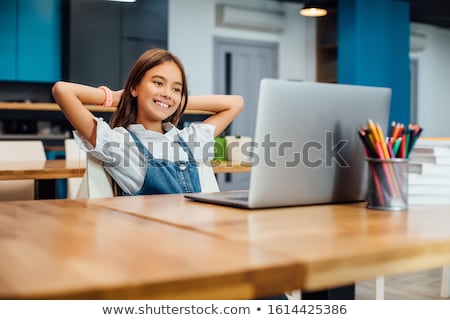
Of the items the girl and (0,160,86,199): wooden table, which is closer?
the girl

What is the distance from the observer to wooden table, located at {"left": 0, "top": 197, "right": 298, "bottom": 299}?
521mm

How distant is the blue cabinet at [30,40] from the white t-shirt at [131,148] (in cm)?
434

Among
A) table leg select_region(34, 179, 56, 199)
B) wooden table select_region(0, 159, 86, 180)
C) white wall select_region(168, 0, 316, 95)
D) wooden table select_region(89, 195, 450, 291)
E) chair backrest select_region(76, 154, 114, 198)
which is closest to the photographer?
wooden table select_region(89, 195, 450, 291)

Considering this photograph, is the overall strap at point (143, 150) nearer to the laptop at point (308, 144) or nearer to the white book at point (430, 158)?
the laptop at point (308, 144)

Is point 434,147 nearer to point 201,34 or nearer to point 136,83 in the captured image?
point 136,83

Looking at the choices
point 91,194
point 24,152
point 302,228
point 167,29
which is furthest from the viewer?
point 167,29

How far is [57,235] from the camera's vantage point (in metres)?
0.80

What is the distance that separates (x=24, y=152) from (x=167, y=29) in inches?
143

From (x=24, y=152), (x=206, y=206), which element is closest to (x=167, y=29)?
(x=24, y=152)

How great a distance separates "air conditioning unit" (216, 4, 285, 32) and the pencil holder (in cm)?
615

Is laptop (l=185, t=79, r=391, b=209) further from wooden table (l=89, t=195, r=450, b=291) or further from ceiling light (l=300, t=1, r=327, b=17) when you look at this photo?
ceiling light (l=300, t=1, r=327, b=17)

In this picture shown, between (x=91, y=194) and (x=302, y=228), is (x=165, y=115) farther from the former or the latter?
(x=302, y=228)

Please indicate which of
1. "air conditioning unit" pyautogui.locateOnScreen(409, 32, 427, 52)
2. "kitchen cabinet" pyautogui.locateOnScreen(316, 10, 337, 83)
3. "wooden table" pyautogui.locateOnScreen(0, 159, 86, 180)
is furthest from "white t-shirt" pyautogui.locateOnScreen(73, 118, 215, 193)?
"air conditioning unit" pyautogui.locateOnScreen(409, 32, 427, 52)

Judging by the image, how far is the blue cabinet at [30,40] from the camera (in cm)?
561
